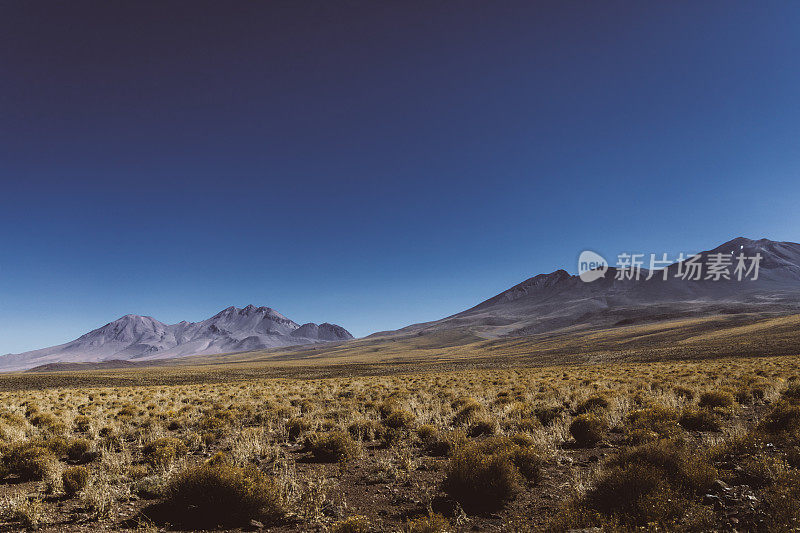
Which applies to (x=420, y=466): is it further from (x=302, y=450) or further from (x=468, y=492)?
(x=302, y=450)

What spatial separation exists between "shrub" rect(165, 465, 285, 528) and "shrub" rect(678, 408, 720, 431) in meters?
10.9

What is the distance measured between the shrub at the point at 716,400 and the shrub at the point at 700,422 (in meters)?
2.72

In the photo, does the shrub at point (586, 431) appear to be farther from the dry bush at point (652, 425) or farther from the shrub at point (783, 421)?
the shrub at point (783, 421)

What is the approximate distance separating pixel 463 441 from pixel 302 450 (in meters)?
4.68

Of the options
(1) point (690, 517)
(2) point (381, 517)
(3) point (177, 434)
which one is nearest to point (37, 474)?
(3) point (177, 434)

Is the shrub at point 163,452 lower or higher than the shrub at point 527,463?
lower

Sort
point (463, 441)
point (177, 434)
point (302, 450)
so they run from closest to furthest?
point (463, 441), point (302, 450), point (177, 434)

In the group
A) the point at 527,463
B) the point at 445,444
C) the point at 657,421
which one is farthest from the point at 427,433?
the point at 657,421

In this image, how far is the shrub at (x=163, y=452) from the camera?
29.0 feet

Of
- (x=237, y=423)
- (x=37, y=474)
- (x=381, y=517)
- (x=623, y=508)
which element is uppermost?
A: (x=623, y=508)

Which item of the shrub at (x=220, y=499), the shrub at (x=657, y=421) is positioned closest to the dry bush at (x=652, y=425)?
the shrub at (x=657, y=421)

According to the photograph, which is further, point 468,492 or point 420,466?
point 420,466

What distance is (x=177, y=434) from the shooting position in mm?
12539

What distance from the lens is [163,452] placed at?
9.12 meters
